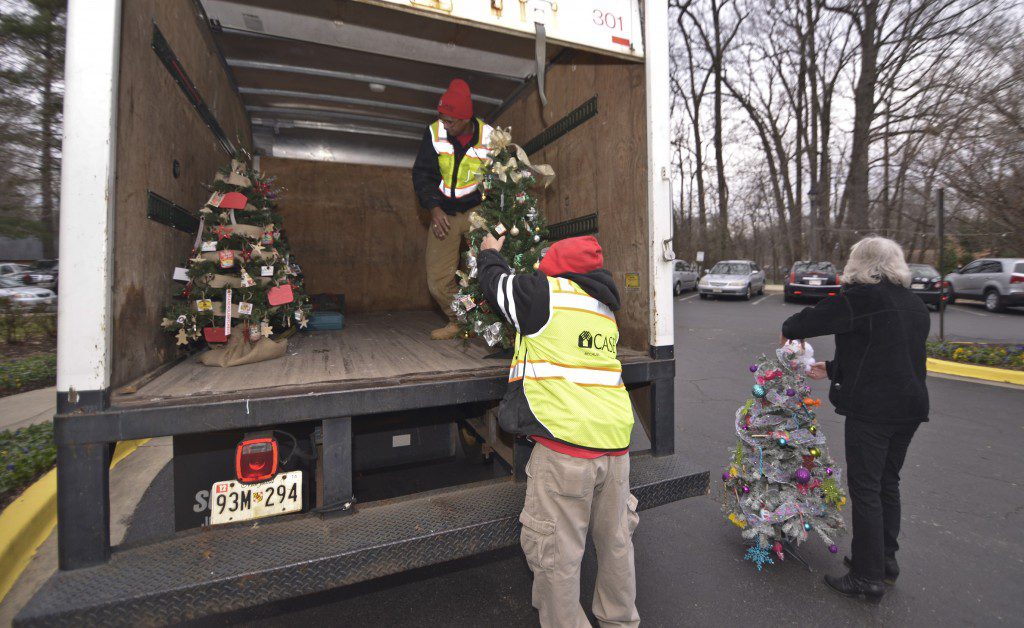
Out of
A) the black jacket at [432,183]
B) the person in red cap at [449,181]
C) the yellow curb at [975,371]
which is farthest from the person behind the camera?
the yellow curb at [975,371]

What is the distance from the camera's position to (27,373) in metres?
6.91

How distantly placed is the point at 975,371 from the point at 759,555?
6985 millimetres

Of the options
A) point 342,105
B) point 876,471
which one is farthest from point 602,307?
point 342,105

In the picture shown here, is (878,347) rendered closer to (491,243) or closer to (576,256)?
(576,256)

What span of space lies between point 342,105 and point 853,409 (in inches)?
194

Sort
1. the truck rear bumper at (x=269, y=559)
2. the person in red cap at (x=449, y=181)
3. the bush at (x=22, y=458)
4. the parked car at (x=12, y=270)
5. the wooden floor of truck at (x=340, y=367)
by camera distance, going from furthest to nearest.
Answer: the parked car at (x=12, y=270)
the person in red cap at (x=449, y=181)
the bush at (x=22, y=458)
the wooden floor of truck at (x=340, y=367)
the truck rear bumper at (x=269, y=559)

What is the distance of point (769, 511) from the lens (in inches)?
117

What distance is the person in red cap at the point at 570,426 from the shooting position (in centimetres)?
204

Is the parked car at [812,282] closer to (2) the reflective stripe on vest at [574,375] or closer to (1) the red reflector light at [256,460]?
(2) the reflective stripe on vest at [574,375]

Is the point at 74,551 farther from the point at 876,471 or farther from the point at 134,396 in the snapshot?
the point at 876,471

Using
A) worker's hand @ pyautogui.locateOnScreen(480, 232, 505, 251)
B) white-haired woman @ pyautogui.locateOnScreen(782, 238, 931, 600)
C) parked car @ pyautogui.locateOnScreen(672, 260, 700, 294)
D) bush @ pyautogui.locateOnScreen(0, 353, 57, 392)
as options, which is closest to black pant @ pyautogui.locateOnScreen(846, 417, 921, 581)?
white-haired woman @ pyautogui.locateOnScreen(782, 238, 931, 600)

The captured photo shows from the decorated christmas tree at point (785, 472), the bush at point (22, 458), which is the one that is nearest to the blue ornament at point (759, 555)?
the decorated christmas tree at point (785, 472)

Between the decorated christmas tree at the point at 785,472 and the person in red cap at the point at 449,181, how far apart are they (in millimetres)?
2152

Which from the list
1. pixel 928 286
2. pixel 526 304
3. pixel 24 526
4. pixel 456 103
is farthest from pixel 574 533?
pixel 928 286
